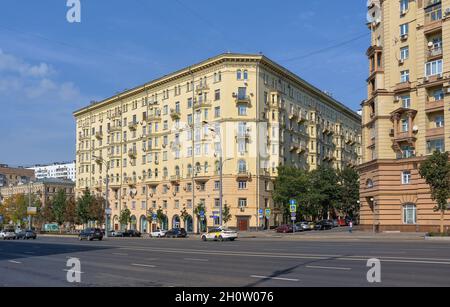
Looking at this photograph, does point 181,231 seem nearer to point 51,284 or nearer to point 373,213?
point 373,213

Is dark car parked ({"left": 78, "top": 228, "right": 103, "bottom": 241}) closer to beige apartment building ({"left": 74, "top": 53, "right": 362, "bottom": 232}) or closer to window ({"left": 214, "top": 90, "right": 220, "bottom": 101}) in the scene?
beige apartment building ({"left": 74, "top": 53, "right": 362, "bottom": 232})

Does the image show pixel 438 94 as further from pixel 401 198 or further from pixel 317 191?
pixel 317 191

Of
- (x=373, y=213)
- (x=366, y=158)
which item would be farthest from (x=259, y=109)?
(x=373, y=213)

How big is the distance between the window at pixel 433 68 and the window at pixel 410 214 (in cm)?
1251

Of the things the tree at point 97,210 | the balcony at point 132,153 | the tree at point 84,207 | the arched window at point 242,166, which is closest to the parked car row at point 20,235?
the tree at point 84,207

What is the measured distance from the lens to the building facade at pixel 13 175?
17525 centimetres

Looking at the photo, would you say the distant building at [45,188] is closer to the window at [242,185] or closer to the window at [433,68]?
the window at [242,185]

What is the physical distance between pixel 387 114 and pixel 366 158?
6596 mm

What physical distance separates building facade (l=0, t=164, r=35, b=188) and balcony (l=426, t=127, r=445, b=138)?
494 feet

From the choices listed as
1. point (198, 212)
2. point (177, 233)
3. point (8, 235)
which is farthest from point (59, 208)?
point (177, 233)

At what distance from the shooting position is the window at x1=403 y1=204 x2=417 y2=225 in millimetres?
50750

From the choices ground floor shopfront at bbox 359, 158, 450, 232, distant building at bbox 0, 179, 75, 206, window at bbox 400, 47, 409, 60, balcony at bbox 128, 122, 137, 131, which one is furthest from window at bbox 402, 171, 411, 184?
distant building at bbox 0, 179, 75, 206

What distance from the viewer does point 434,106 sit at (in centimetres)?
4888
